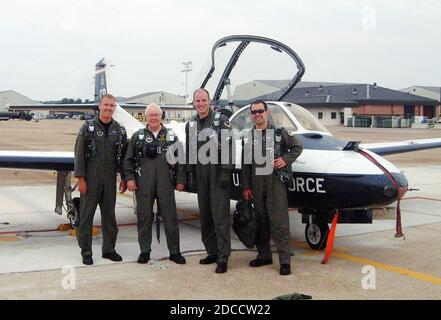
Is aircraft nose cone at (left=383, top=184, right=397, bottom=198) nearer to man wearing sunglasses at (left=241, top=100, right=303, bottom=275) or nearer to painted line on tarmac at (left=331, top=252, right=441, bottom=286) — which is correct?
painted line on tarmac at (left=331, top=252, right=441, bottom=286)

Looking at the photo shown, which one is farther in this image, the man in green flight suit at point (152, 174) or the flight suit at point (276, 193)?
the man in green flight suit at point (152, 174)

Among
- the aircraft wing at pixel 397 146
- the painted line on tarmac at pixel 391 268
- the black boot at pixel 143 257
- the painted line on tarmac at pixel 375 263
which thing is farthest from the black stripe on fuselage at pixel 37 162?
the aircraft wing at pixel 397 146

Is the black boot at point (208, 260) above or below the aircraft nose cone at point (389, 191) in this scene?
below

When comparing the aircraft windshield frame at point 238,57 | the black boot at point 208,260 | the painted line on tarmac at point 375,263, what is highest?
the aircraft windshield frame at point 238,57

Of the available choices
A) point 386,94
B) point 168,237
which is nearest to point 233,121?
point 168,237

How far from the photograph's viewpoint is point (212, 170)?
260 inches

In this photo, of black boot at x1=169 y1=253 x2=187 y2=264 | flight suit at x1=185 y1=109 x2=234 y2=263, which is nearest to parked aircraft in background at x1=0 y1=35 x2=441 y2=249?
flight suit at x1=185 y1=109 x2=234 y2=263

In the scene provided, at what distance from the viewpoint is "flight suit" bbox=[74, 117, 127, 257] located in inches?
267

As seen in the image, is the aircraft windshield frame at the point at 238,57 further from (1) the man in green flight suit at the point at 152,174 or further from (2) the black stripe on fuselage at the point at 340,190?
(2) the black stripe on fuselage at the point at 340,190

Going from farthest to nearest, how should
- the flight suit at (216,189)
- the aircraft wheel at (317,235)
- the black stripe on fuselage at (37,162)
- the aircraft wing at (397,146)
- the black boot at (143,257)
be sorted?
1. the aircraft wing at (397,146)
2. the black stripe on fuselage at (37,162)
3. the aircraft wheel at (317,235)
4. the black boot at (143,257)
5. the flight suit at (216,189)

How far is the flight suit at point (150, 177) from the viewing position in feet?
22.5

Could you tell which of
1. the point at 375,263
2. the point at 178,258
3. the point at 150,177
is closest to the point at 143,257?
the point at 178,258

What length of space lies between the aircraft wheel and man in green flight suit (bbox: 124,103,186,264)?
2031 millimetres

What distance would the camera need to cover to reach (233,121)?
8125 mm
